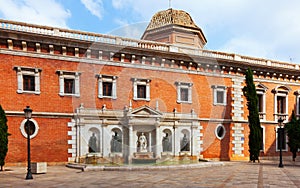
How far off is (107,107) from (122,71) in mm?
2961

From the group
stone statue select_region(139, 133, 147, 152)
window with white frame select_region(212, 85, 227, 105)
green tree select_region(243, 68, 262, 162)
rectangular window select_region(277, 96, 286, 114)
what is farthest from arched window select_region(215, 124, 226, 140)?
stone statue select_region(139, 133, 147, 152)

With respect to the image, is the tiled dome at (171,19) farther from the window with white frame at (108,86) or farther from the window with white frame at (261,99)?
the window with white frame at (108,86)

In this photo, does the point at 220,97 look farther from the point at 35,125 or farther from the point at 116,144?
the point at 35,125

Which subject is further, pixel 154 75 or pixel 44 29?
pixel 154 75

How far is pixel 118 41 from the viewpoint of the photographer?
2123 cm

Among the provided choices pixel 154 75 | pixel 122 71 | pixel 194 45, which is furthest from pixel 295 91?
pixel 122 71

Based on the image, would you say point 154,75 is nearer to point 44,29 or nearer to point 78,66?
point 78,66

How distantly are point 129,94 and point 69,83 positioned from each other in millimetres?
4430

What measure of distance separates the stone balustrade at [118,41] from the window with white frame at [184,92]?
108 inches

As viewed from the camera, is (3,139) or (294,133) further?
(294,133)

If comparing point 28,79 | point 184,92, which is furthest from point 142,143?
point 28,79

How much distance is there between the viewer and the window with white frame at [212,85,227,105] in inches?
958

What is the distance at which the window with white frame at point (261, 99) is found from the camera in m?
25.8

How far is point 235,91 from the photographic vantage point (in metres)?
25.1
